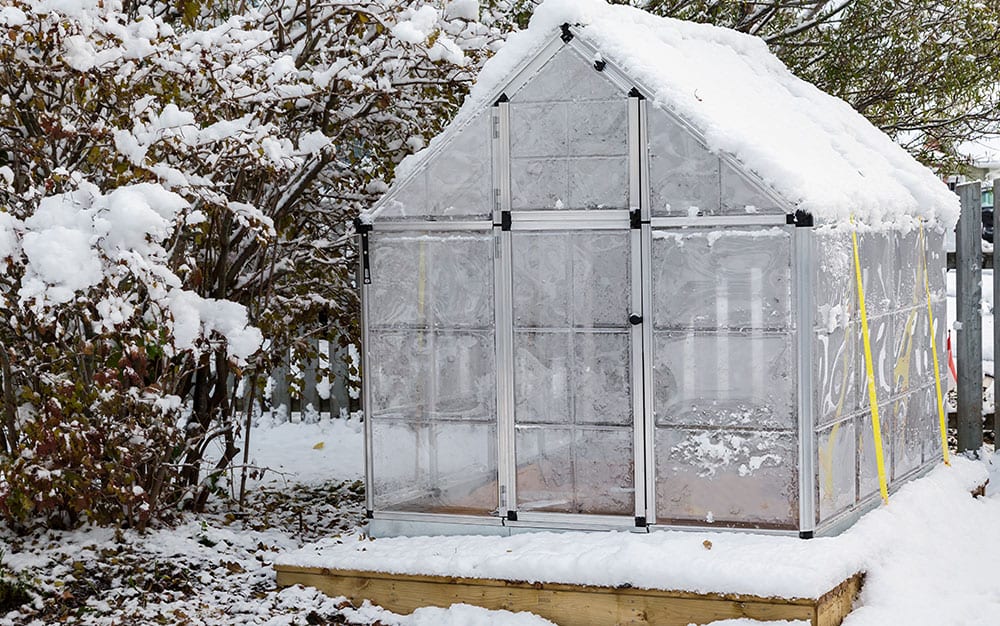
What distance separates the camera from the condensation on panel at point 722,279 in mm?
5691

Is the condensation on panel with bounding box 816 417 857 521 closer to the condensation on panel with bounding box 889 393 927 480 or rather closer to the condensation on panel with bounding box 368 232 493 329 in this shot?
the condensation on panel with bounding box 889 393 927 480

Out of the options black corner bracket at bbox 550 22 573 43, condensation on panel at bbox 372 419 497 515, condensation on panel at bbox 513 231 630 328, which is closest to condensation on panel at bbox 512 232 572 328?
condensation on panel at bbox 513 231 630 328

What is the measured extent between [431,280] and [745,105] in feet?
6.07

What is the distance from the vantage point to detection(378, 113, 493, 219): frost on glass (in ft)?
20.4

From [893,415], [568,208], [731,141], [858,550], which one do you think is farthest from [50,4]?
[893,415]

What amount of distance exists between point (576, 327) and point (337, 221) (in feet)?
7.73

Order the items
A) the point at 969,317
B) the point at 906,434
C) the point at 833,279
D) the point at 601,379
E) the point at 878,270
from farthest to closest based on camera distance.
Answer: the point at 969,317, the point at 906,434, the point at 878,270, the point at 601,379, the point at 833,279

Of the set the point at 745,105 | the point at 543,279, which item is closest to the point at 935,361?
the point at 745,105

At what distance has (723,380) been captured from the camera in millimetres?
5801

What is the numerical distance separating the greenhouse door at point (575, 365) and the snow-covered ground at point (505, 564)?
0.26 meters

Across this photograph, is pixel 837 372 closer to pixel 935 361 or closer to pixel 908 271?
pixel 908 271

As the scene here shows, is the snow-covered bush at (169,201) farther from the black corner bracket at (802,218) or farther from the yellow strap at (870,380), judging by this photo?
the yellow strap at (870,380)

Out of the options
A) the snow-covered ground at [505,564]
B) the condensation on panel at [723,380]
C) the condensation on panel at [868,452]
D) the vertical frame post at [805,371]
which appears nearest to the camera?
the snow-covered ground at [505,564]

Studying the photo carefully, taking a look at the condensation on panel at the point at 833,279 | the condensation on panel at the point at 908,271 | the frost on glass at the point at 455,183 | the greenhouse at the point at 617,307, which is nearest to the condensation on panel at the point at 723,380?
the greenhouse at the point at 617,307
